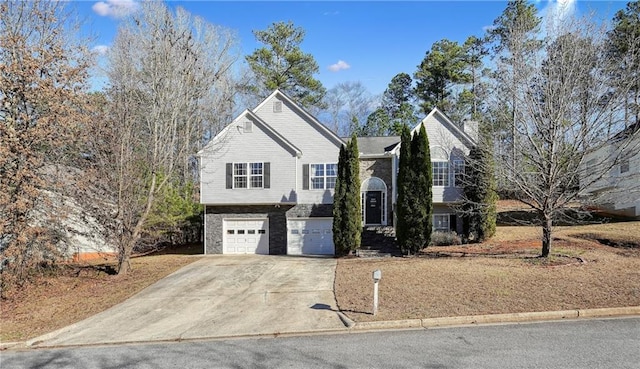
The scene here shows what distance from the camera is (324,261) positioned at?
56.1 ft

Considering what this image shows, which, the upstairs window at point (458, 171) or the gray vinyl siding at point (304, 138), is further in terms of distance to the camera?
the gray vinyl siding at point (304, 138)

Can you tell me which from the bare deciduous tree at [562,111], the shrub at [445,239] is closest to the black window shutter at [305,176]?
the shrub at [445,239]

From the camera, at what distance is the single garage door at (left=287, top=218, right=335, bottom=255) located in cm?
2009

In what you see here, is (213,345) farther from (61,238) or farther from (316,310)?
(61,238)

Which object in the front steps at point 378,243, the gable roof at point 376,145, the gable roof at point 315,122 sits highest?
the gable roof at point 315,122

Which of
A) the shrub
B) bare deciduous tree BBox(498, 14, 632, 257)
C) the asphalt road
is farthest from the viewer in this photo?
the shrub

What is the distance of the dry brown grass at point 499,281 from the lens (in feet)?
29.3

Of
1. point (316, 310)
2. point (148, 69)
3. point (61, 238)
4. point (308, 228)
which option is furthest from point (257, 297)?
point (148, 69)

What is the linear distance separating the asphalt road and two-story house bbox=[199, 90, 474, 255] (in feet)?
39.5

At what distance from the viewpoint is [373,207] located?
21.0 m

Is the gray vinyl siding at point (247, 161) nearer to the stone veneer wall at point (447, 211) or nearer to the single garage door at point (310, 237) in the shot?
the single garage door at point (310, 237)

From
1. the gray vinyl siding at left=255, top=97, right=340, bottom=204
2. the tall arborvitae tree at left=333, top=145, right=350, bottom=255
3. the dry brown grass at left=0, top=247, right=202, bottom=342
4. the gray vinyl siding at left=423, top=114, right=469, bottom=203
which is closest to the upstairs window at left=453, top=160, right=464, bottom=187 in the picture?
the gray vinyl siding at left=423, top=114, right=469, bottom=203

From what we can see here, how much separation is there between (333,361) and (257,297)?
5389 millimetres

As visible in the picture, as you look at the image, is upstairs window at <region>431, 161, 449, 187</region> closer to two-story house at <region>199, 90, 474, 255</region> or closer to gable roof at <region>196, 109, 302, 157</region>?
two-story house at <region>199, 90, 474, 255</region>
